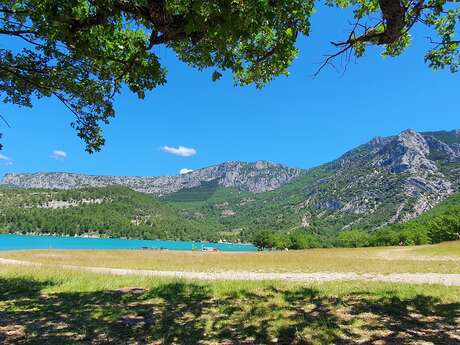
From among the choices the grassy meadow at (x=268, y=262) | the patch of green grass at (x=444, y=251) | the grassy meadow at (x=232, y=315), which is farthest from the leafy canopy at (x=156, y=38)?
the patch of green grass at (x=444, y=251)

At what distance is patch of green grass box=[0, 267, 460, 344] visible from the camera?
275 inches

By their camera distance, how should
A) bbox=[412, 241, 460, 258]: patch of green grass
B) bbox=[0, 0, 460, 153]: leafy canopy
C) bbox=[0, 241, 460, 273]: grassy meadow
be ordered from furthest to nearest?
bbox=[412, 241, 460, 258]: patch of green grass < bbox=[0, 241, 460, 273]: grassy meadow < bbox=[0, 0, 460, 153]: leafy canopy

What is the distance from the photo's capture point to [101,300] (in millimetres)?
10547

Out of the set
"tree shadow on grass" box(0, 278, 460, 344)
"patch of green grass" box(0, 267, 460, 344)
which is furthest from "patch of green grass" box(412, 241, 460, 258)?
"tree shadow on grass" box(0, 278, 460, 344)

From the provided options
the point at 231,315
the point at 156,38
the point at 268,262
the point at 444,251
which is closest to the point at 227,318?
the point at 231,315

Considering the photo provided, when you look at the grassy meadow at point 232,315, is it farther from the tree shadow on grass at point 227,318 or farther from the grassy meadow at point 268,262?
the grassy meadow at point 268,262

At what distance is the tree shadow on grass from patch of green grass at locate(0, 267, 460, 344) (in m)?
0.02

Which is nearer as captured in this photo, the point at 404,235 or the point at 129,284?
the point at 129,284

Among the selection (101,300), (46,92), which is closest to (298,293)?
(101,300)

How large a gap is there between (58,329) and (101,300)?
9.58 feet

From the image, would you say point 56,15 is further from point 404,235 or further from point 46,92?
point 404,235

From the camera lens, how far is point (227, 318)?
8328 millimetres

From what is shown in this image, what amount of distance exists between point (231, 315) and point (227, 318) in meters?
0.23

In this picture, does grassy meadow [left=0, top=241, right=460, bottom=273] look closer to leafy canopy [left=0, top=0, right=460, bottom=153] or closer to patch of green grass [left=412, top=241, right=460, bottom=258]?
patch of green grass [left=412, top=241, right=460, bottom=258]
